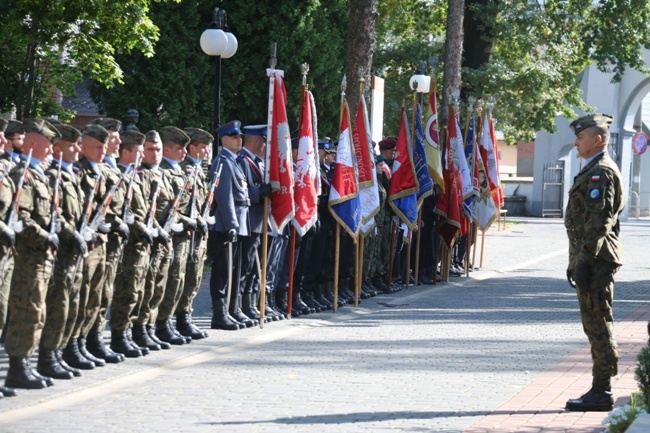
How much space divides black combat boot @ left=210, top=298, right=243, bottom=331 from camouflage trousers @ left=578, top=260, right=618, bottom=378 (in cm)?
505

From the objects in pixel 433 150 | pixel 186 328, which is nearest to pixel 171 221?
pixel 186 328

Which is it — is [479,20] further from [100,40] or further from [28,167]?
[28,167]

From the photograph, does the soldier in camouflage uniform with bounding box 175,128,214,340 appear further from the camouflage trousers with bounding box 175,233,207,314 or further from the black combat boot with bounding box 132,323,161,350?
the black combat boot with bounding box 132,323,161,350

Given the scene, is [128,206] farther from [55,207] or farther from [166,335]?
[166,335]

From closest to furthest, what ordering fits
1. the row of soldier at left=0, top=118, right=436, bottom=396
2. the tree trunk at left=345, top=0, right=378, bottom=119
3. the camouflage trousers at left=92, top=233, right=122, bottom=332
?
the row of soldier at left=0, top=118, right=436, bottom=396
the camouflage trousers at left=92, top=233, right=122, bottom=332
the tree trunk at left=345, top=0, right=378, bottom=119

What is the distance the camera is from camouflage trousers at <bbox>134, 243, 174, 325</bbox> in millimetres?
11648

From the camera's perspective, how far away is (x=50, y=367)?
10039 mm

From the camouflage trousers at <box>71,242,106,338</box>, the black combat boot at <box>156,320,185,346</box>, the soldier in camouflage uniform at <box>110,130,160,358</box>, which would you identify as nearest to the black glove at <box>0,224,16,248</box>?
the camouflage trousers at <box>71,242,106,338</box>

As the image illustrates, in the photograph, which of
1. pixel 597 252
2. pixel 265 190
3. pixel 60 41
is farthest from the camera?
pixel 60 41

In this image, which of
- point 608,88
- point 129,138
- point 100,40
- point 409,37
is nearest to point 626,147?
point 608,88

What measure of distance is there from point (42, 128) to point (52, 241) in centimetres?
81

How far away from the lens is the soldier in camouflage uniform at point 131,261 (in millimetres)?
11219

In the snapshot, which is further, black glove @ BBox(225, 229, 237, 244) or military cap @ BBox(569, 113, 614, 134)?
black glove @ BBox(225, 229, 237, 244)

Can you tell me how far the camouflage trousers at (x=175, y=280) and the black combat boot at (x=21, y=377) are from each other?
2.63 metres
